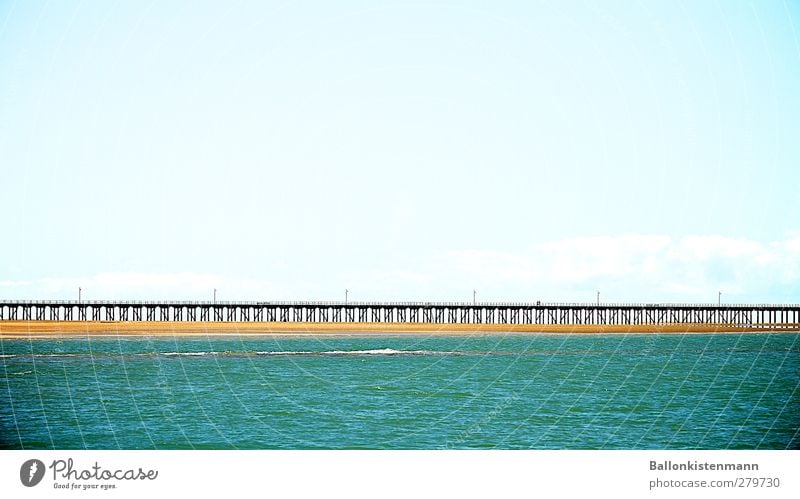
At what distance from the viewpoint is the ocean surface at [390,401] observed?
3008 centimetres

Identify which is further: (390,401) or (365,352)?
(365,352)

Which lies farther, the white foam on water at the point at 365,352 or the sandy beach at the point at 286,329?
the sandy beach at the point at 286,329

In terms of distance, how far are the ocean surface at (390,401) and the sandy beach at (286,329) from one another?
113ft
